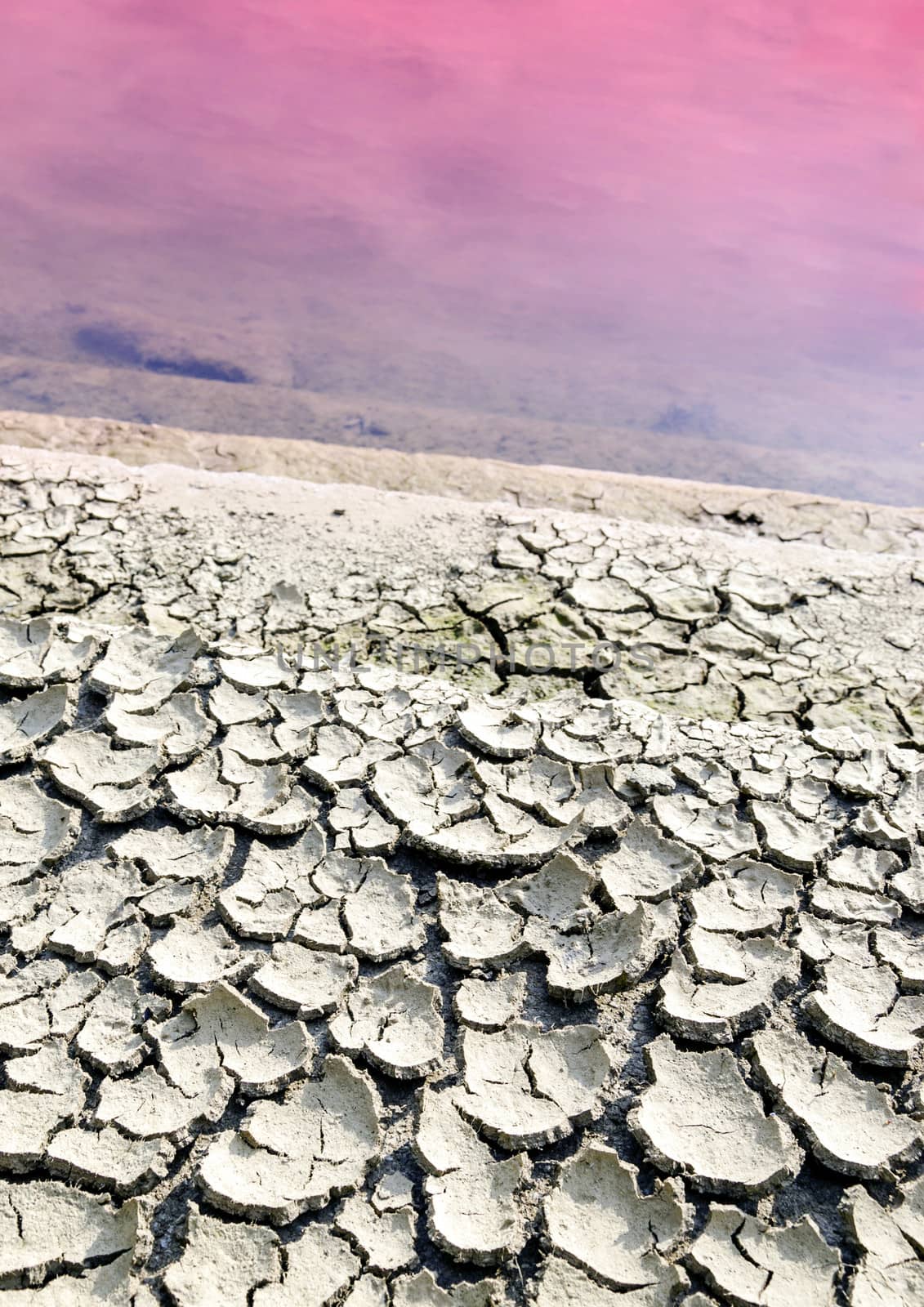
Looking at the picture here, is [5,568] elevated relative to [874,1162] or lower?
lower

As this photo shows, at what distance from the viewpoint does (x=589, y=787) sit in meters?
1.52

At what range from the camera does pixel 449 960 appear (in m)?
1.28

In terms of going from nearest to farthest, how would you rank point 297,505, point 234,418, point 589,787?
1. point 589,787
2. point 297,505
3. point 234,418

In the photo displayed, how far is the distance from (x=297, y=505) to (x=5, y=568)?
64 cm

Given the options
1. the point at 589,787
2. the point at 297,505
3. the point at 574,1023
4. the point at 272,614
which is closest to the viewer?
the point at 574,1023

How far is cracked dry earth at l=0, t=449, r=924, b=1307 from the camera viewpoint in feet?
3.34

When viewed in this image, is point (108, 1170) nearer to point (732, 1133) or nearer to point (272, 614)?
point (732, 1133)

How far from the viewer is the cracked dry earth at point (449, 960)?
40.1 inches

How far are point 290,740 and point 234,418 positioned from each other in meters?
3.63

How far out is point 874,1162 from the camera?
108 centimetres

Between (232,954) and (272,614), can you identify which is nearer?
(232,954)

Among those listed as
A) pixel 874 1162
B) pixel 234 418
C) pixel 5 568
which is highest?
pixel 874 1162

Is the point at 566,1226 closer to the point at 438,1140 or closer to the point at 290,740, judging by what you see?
the point at 438,1140

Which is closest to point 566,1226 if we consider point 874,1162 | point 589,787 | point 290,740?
point 874,1162
